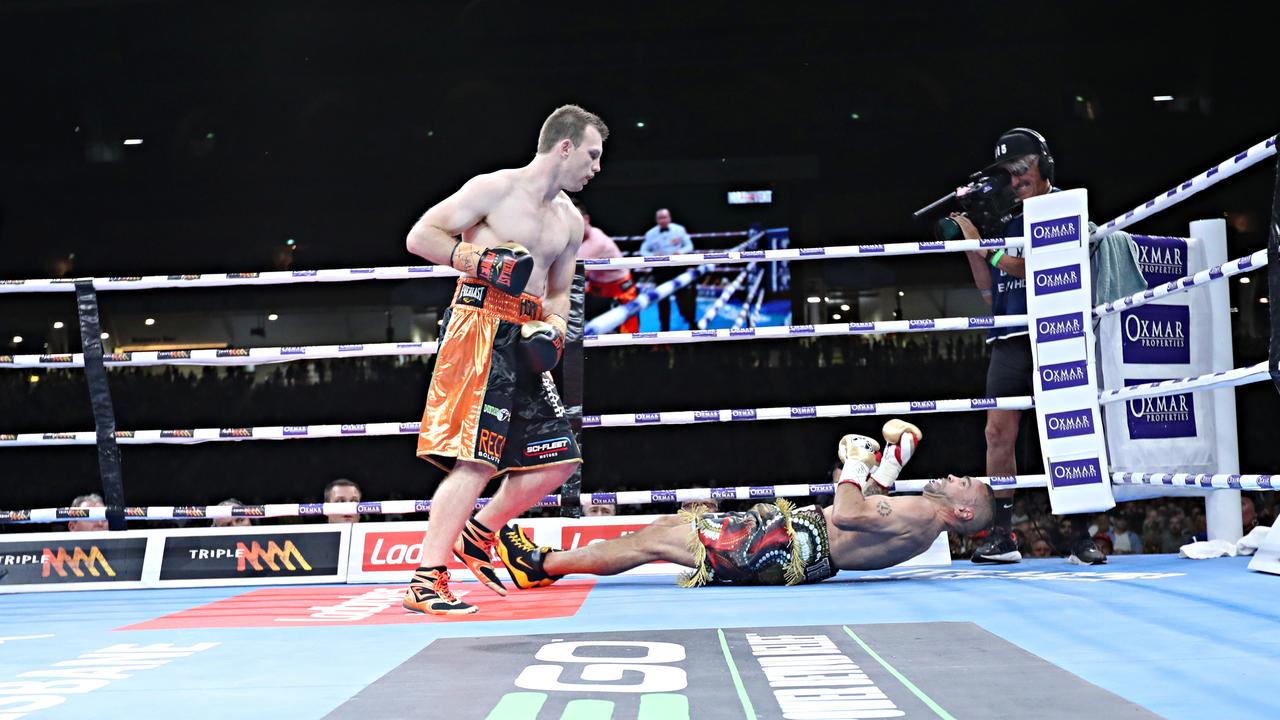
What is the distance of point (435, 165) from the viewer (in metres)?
9.41

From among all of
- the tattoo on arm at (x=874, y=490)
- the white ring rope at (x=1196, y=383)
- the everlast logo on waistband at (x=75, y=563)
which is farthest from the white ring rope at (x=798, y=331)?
the everlast logo on waistband at (x=75, y=563)

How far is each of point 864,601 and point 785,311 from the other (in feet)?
22.5

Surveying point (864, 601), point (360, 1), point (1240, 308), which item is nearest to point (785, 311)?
point (1240, 308)

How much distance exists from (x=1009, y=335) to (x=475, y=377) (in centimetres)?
173

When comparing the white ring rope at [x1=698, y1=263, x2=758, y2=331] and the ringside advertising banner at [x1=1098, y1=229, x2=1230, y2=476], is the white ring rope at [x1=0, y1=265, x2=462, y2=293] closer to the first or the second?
the ringside advertising banner at [x1=1098, y1=229, x2=1230, y2=476]

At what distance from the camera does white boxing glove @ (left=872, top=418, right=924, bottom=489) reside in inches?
107

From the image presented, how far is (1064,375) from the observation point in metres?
3.10

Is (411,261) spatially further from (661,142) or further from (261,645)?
(261,645)

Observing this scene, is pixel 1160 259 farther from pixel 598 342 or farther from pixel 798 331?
pixel 598 342

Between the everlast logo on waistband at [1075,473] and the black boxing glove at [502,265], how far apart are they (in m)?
1.62

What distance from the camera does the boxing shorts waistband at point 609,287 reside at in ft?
27.4

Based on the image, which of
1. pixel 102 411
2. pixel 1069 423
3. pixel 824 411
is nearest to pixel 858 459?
pixel 824 411

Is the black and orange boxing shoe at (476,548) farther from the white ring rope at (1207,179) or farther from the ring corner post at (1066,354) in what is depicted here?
the white ring rope at (1207,179)

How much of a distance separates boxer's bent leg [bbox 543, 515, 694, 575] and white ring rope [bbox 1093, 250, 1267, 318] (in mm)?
1302
